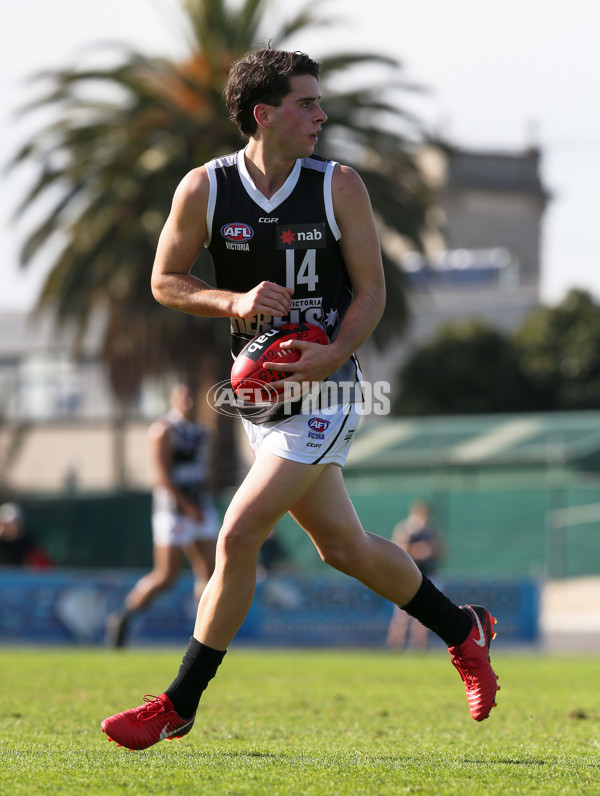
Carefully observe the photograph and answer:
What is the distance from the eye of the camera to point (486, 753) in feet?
16.6

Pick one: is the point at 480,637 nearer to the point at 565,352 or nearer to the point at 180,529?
the point at 180,529

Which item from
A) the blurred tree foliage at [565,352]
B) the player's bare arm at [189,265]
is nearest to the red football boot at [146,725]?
the player's bare arm at [189,265]

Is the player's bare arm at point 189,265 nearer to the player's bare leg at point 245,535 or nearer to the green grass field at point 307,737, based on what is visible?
the player's bare leg at point 245,535

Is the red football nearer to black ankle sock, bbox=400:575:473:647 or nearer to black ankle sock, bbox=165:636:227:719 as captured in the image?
black ankle sock, bbox=165:636:227:719

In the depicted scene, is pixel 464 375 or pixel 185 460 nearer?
pixel 185 460

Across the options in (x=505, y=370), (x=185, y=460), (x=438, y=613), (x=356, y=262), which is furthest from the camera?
(x=505, y=370)

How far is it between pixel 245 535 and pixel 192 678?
1.95 feet

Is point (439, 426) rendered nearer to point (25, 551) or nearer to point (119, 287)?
point (119, 287)

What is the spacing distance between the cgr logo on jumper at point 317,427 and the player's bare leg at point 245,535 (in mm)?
116

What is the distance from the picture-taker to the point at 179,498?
1188 cm

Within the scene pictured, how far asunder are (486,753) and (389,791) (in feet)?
4.01

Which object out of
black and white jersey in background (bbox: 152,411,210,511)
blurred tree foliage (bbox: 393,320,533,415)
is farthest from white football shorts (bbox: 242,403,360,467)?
blurred tree foliage (bbox: 393,320,533,415)

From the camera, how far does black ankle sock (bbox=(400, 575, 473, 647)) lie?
5195 mm

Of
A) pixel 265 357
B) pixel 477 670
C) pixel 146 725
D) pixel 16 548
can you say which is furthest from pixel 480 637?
pixel 16 548
